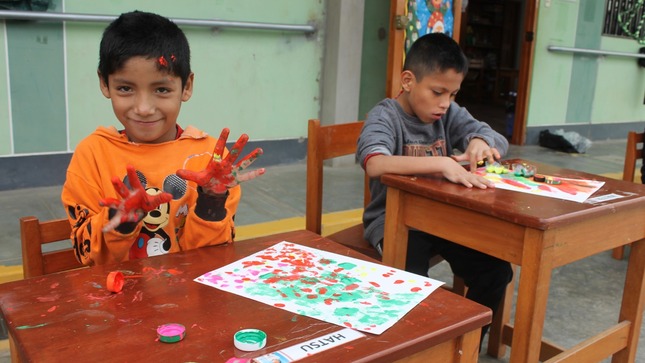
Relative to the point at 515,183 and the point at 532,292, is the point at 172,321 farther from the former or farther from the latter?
the point at 515,183

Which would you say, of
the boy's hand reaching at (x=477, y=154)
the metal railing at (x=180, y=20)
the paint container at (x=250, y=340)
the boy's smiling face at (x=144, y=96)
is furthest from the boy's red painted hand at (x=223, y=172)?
the metal railing at (x=180, y=20)

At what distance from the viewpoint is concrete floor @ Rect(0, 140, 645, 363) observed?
8.70 ft

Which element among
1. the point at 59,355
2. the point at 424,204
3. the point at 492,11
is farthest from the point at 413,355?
the point at 492,11

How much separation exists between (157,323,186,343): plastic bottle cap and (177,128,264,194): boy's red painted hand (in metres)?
0.37

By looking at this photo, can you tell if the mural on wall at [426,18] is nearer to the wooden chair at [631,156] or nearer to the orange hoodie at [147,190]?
the wooden chair at [631,156]

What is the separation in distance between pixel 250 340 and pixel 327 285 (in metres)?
0.28

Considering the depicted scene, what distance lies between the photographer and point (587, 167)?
5738 mm

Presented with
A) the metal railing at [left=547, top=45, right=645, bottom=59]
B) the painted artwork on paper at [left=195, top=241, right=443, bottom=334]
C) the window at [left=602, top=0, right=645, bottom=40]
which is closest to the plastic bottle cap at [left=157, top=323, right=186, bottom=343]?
the painted artwork on paper at [left=195, top=241, right=443, bottom=334]

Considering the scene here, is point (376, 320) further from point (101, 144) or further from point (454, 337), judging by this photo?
point (101, 144)

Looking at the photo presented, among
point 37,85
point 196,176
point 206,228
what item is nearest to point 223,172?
point 196,176

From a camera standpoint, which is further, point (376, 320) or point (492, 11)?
point (492, 11)

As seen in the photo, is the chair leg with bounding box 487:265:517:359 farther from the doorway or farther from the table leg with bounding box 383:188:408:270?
the doorway

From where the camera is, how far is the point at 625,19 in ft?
24.8

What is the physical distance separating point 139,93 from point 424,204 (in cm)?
86
